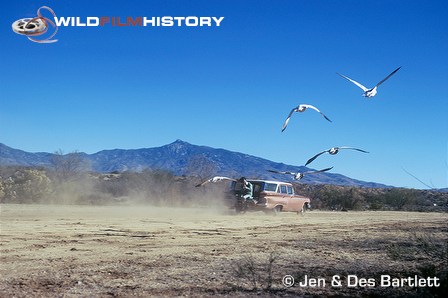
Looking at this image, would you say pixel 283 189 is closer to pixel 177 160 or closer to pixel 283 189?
pixel 283 189

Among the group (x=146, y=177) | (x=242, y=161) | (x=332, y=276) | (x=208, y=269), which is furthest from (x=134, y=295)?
(x=242, y=161)

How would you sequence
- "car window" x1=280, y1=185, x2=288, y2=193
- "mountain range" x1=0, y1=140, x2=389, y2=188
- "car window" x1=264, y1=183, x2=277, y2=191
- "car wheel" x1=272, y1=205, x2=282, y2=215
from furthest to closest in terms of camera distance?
1. "mountain range" x1=0, y1=140, x2=389, y2=188
2. "car window" x1=280, y1=185, x2=288, y2=193
3. "car wheel" x1=272, y1=205, x2=282, y2=215
4. "car window" x1=264, y1=183, x2=277, y2=191

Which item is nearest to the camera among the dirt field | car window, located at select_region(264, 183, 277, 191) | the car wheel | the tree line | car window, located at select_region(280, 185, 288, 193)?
the dirt field

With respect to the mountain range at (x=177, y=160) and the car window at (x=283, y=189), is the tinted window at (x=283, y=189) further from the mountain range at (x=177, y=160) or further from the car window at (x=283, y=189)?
the mountain range at (x=177, y=160)

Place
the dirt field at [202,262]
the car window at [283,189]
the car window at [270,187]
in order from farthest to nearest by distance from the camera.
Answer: the car window at [283,189] < the car window at [270,187] < the dirt field at [202,262]

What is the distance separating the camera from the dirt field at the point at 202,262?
7211mm

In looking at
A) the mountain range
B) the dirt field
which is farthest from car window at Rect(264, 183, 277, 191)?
the mountain range

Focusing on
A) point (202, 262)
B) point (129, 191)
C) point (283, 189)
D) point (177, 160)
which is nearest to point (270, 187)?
point (283, 189)

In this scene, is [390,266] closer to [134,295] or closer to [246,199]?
[134,295]

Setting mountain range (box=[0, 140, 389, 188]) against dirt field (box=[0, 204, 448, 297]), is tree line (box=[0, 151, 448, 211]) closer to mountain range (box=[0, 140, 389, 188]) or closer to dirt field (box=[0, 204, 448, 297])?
mountain range (box=[0, 140, 389, 188])

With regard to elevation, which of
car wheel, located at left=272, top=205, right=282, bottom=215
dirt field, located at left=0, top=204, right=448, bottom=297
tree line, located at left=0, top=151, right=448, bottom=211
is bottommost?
dirt field, located at left=0, top=204, right=448, bottom=297

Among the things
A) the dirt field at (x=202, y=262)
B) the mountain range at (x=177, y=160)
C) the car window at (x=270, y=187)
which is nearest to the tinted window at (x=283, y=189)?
the car window at (x=270, y=187)

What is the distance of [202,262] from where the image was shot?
9.32m

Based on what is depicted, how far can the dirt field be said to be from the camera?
7.21 m
